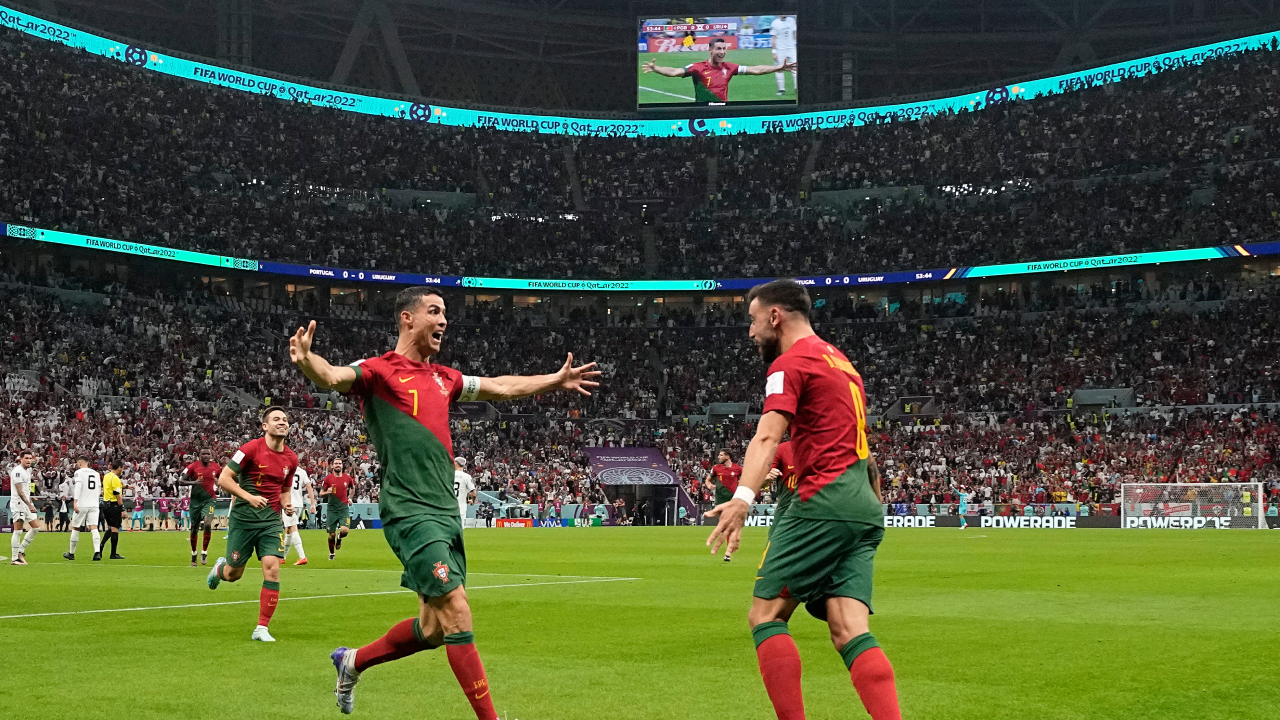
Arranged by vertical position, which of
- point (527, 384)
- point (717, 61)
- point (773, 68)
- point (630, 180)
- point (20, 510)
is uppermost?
point (717, 61)

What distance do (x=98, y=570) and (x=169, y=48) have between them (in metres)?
Answer: 56.5

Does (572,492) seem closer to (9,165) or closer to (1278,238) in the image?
(9,165)

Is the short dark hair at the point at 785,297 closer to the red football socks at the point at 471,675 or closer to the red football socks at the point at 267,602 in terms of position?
the red football socks at the point at 471,675

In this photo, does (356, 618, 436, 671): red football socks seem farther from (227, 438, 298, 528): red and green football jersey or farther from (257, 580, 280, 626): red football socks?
(227, 438, 298, 528): red and green football jersey

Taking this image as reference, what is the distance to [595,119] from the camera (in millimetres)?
78312

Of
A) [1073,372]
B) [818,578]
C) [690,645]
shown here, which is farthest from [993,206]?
[818,578]

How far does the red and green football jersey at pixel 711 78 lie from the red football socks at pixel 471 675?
69696mm

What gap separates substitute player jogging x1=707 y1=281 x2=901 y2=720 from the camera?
20.9 feet

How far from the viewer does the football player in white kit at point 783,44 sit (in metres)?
73.9

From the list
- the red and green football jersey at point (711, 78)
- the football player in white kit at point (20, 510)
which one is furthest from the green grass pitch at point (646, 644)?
the red and green football jersey at point (711, 78)

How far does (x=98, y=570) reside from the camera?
2375cm

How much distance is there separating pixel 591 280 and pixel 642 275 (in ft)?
9.39

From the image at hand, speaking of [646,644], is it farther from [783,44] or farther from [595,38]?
[595,38]

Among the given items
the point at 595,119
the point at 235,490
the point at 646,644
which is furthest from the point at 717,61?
the point at 646,644
